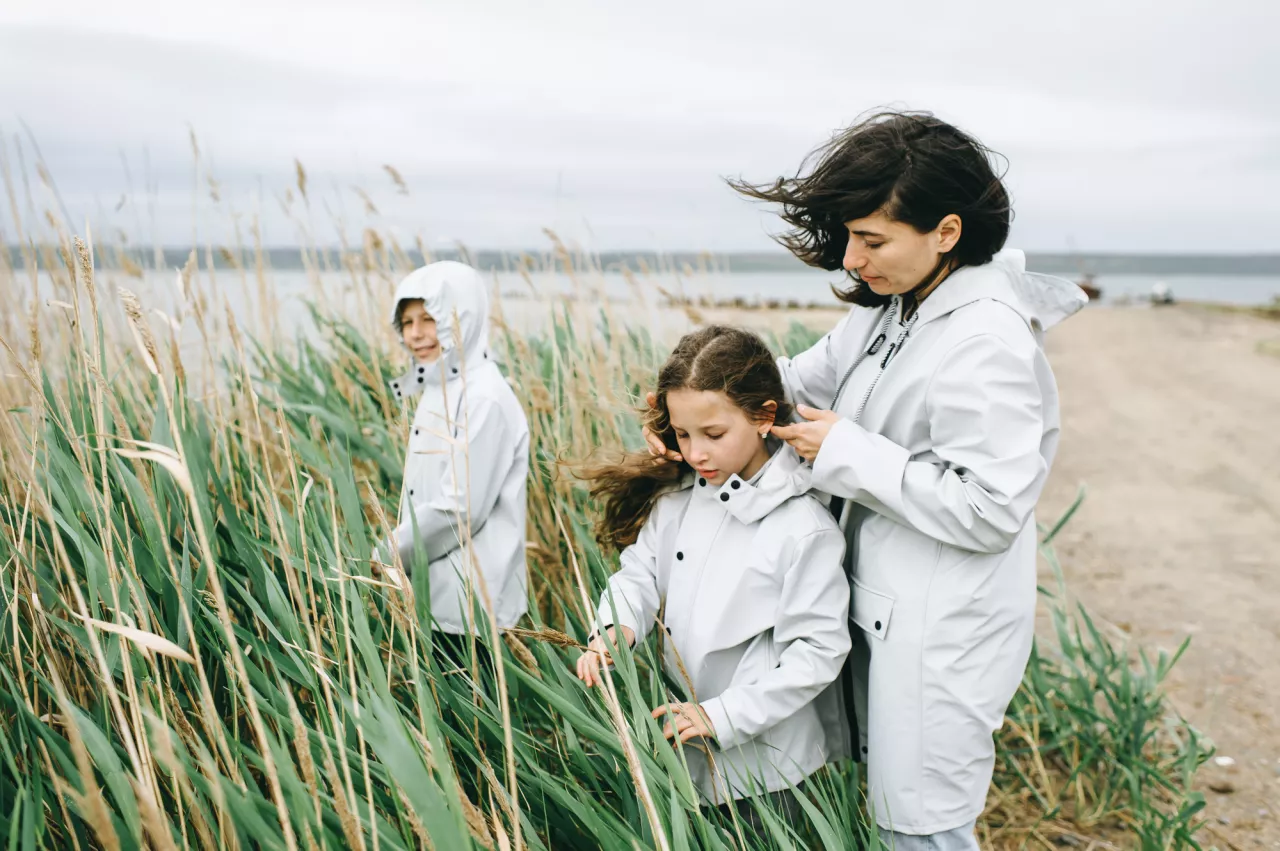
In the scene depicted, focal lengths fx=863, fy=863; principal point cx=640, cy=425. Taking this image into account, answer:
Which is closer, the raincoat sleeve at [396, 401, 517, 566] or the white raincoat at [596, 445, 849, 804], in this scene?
the white raincoat at [596, 445, 849, 804]

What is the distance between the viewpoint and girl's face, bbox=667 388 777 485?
160 centimetres

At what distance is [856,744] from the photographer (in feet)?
5.66

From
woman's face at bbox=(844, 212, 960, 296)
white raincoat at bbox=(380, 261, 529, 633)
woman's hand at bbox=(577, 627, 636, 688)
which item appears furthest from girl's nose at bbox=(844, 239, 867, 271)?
white raincoat at bbox=(380, 261, 529, 633)

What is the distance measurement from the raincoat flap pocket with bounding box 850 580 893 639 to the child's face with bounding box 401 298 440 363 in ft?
4.29

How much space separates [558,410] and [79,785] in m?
1.86

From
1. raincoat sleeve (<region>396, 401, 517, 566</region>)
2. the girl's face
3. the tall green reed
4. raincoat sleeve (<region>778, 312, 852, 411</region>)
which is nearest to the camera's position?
the tall green reed

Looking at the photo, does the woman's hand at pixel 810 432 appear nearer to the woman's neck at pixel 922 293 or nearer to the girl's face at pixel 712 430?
the girl's face at pixel 712 430

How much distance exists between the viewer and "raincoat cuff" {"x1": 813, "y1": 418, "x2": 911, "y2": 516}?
4.68 ft

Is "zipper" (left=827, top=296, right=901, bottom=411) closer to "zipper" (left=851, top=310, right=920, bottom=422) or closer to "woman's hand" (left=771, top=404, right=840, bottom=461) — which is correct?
"zipper" (left=851, top=310, right=920, bottom=422)

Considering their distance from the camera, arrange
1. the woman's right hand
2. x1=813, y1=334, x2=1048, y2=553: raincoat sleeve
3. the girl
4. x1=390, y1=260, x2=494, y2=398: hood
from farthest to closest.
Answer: x1=390, y1=260, x2=494, y2=398: hood
the woman's right hand
the girl
x1=813, y1=334, x2=1048, y2=553: raincoat sleeve

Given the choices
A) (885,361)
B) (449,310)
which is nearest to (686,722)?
(885,361)

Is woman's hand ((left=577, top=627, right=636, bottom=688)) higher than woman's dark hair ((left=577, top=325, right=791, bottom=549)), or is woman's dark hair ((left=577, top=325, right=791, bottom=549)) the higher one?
woman's dark hair ((left=577, top=325, right=791, bottom=549))

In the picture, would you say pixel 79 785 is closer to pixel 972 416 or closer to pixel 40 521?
pixel 40 521

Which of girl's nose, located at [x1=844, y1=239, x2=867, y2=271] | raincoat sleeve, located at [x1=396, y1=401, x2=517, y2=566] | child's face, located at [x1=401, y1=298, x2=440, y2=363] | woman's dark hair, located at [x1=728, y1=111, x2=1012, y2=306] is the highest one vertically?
woman's dark hair, located at [x1=728, y1=111, x2=1012, y2=306]
